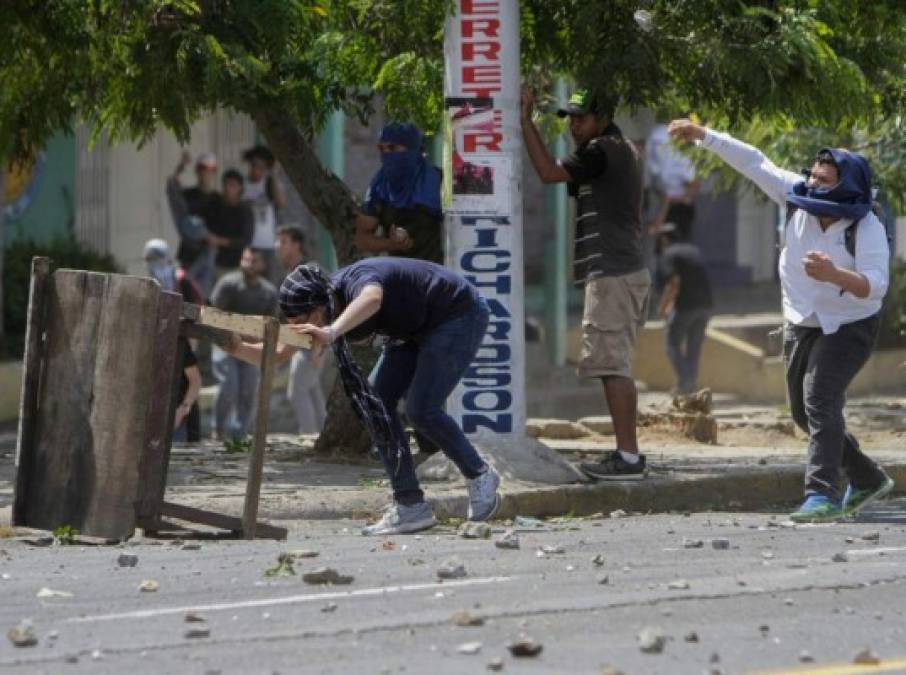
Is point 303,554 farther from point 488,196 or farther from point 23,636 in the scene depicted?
point 488,196

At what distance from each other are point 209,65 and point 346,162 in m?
10.8

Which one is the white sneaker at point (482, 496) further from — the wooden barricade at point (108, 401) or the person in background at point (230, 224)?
the person in background at point (230, 224)

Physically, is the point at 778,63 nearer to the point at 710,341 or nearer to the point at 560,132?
the point at 560,132

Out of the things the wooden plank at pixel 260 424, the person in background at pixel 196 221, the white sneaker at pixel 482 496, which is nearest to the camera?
the wooden plank at pixel 260 424

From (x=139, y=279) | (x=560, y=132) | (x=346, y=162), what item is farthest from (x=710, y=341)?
(x=139, y=279)

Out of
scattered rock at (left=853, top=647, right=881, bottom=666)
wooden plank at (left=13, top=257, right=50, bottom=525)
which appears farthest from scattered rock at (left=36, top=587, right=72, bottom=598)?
scattered rock at (left=853, top=647, right=881, bottom=666)

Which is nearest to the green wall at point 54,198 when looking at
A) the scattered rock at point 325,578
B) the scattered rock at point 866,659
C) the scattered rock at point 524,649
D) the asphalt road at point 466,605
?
the asphalt road at point 466,605

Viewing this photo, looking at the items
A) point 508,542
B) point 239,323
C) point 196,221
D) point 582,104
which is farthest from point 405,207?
point 196,221

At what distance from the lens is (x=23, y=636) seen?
22.7ft

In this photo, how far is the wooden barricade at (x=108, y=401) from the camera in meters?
9.15

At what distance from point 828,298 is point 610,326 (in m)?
1.55

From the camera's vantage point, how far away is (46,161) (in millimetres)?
20594

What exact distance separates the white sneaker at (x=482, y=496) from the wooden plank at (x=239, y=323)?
4.12 ft

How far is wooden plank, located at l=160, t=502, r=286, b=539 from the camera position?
30.5 feet
